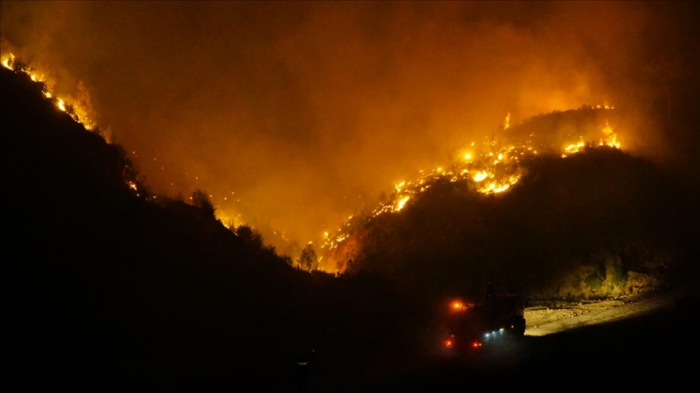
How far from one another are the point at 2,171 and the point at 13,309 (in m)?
6.31

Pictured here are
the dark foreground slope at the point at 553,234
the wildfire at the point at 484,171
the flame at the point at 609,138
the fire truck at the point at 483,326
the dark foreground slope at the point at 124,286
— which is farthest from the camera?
the flame at the point at 609,138

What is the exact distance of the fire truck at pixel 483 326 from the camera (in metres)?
22.4

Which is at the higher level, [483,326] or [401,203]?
[401,203]

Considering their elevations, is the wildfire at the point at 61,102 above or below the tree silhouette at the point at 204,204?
above

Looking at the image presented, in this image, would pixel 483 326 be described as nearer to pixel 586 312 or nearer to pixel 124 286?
pixel 586 312

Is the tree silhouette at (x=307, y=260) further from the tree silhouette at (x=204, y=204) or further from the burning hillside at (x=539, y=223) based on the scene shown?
the tree silhouette at (x=204, y=204)

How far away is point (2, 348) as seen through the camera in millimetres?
14516

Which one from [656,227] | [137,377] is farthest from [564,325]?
[137,377]

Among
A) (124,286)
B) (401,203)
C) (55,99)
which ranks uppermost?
(401,203)

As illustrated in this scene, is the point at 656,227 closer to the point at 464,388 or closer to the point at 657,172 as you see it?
the point at 657,172

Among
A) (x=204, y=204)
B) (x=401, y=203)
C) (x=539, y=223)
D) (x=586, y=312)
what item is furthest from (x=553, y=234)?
(x=204, y=204)

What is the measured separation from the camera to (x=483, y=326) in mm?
22594

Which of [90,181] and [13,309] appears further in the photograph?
[90,181]

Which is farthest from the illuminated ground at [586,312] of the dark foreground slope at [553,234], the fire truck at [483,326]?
the dark foreground slope at [553,234]
